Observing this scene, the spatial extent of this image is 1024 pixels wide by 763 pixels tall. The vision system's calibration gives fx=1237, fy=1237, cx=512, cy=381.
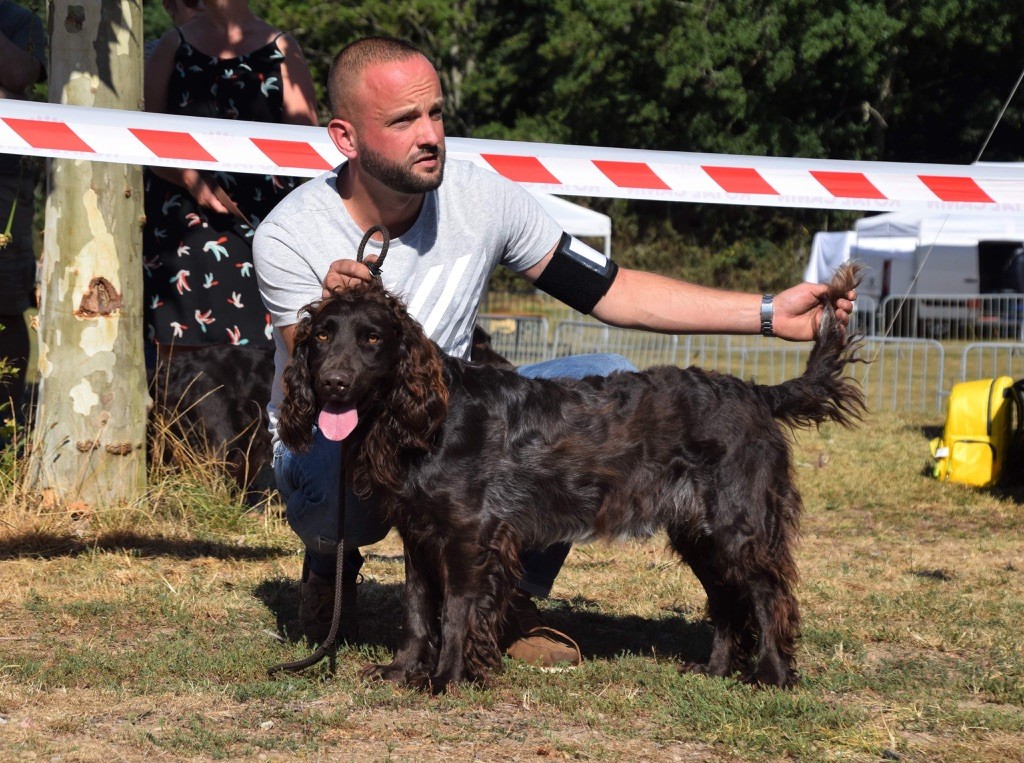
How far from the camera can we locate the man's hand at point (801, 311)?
145 inches

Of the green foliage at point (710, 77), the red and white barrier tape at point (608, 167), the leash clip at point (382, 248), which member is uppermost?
the green foliage at point (710, 77)

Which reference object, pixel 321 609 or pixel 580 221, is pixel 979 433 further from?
pixel 580 221

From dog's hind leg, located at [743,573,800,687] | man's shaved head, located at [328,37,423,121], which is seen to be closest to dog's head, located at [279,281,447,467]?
man's shaved head, located at [328,37,423,121]

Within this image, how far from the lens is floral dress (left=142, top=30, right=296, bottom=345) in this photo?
5691mm

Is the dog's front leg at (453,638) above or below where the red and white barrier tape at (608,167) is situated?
below

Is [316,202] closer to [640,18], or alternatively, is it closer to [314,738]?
[314,738]

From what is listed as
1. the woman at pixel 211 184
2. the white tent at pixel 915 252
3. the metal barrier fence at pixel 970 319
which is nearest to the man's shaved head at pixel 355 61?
the woman at pixel 211 184

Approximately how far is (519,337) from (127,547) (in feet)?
34.4

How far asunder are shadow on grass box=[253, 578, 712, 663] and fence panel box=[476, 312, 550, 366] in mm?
10578

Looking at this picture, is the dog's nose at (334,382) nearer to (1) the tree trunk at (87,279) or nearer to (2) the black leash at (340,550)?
(2) the black leash at (340,550)

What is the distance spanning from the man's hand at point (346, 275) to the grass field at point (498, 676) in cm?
112

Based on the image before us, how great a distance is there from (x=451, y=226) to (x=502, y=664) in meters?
1.33

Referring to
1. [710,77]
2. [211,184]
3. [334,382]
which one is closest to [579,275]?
[334,382]

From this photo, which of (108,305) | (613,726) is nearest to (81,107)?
(108,305)
